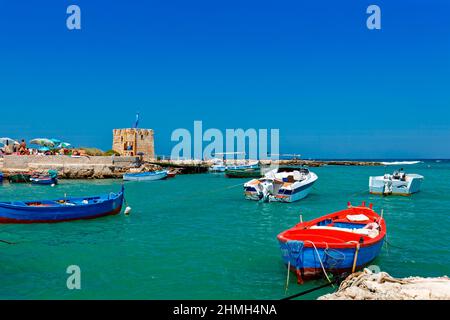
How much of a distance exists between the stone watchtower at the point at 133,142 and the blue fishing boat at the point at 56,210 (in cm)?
4928

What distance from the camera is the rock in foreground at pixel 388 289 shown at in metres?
7.29

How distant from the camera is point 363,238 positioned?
1073 centimetres

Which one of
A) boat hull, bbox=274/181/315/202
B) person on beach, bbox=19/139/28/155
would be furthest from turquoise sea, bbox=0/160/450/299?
person on beach, bbox=19/139/28/155

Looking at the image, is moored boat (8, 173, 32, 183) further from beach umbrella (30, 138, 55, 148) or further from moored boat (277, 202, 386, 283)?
moored boat (277, 202, 386, 283)

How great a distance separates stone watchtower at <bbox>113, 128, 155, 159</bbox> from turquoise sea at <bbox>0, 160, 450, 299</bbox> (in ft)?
158

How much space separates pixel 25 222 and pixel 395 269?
52.3 ft

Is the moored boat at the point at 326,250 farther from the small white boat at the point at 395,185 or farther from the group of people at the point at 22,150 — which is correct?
the group of people at the point at 22,150

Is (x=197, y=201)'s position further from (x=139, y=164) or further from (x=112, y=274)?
(x=139, y=164)

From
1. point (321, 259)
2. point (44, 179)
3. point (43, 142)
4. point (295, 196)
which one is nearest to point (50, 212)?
point (321, 259)

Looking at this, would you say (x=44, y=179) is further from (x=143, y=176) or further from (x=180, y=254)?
(x=180, y=254)

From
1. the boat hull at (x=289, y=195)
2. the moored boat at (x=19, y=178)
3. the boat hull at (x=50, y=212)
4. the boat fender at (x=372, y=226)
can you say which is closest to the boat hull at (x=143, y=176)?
the moored boat at (x=19, y=178)

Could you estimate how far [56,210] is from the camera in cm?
1897

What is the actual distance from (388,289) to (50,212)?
52.6ft
